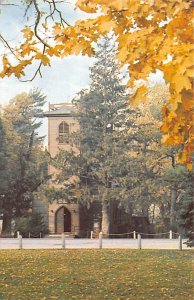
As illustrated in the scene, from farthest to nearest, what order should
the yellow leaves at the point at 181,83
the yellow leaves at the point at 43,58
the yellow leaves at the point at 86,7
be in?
the yellow leaves at the point at 43,58 < the yellow leaves at the point at 86,7 < the yellow leaves at the point at 181,83

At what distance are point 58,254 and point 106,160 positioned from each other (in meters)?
17.7

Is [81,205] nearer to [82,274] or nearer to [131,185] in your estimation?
[131,185]

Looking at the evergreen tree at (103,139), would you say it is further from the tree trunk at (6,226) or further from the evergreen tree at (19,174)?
the tree trunk at (6,226)

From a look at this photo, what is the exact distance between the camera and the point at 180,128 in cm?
458

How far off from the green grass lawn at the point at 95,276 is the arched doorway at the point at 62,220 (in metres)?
22.4

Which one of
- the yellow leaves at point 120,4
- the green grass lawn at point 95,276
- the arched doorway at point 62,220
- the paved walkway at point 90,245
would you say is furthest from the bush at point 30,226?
the yellow leaves at point 120,4

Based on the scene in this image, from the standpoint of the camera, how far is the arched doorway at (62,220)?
139 feet

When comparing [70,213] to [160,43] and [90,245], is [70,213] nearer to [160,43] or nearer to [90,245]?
[90,245]

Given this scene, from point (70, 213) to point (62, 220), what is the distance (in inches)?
32.7

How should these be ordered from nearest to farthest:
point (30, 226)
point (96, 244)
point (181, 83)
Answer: point (181, 83) < point (96, 244) < point (30, 226)

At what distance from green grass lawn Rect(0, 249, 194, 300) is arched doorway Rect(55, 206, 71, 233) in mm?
22434

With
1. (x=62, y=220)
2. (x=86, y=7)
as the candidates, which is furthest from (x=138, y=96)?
(x=62, y=220)

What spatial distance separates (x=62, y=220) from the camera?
42.7 meters

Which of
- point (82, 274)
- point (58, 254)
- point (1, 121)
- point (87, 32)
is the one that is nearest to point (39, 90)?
point (1, 121)
